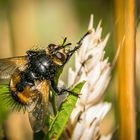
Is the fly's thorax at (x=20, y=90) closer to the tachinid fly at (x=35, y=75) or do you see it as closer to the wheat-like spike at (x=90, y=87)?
the tachinid fly at (x=35, y=75)

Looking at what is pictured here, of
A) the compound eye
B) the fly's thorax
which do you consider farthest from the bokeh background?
the compound eye

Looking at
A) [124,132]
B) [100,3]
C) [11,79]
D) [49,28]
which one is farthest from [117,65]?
[49,28]

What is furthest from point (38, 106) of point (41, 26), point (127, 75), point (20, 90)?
point (41, 26)

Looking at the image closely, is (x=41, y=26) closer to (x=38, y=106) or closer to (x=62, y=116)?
(x=38, y=106)

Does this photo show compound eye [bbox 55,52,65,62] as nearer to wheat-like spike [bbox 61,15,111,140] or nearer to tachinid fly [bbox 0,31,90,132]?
tachinid fly [bbox 0,31,90,132]

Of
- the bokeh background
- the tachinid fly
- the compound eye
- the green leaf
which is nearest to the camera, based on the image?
the green leaf

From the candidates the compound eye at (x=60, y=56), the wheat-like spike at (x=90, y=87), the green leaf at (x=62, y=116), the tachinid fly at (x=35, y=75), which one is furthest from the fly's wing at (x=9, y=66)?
the green leaf at (x=62, y=116)
